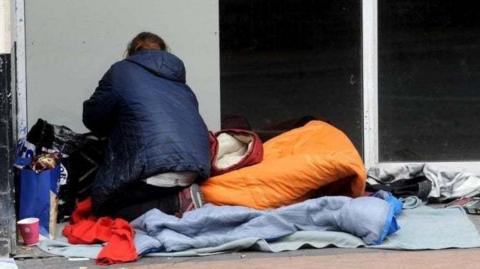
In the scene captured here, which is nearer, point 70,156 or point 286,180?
point 286,180

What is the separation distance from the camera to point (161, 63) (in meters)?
6.24

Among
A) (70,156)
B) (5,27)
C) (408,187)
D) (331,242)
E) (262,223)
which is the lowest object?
(331,242)

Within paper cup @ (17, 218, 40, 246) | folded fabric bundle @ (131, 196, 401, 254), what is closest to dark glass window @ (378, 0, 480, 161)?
folded fabric bundle @ (131, 196, 401, 254)

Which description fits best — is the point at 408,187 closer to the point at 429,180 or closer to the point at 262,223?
the point at 429,180

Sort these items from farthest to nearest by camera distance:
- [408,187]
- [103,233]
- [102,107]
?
[408,187]
[102,107]
[103,233]

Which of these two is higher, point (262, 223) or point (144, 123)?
point (144, 123)

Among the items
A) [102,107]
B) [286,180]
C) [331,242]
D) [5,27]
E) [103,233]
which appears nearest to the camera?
[5,27]

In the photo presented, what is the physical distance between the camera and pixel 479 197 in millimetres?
6680

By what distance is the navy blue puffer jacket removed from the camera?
5.84 m

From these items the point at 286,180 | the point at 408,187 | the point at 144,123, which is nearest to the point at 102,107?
the point at 144,123

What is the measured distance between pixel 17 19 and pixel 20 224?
1.58 meters

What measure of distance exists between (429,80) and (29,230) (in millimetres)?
2940

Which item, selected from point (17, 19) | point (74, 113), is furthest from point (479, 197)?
point (17, 19)

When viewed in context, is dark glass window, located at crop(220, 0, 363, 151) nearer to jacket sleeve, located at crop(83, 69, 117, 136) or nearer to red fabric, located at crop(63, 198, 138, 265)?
jacket sleeve, located at crop(83, 69, 117, 136)
